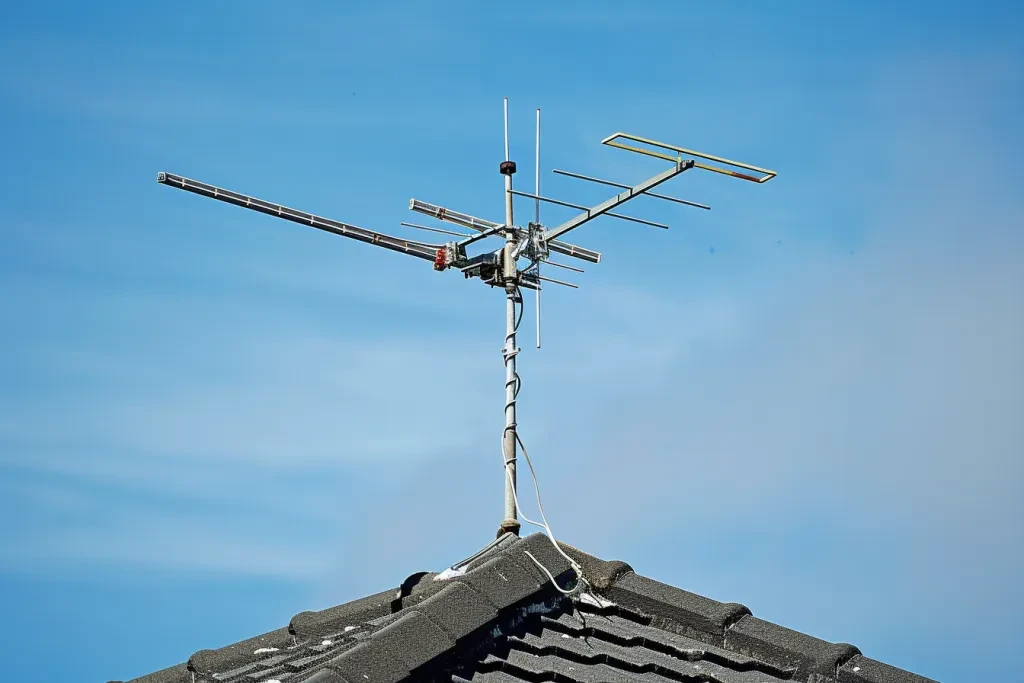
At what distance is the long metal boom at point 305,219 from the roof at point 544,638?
263 cm

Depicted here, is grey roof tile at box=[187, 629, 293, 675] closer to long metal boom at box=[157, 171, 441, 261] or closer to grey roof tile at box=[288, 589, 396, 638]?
grey roof tile at box=[288, 589, 396, 638]

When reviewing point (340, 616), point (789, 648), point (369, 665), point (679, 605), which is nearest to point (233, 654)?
point (340, 616)

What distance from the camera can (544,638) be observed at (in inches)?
235

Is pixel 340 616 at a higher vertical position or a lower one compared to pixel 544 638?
higher

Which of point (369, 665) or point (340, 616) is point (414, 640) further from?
point (340, 616)

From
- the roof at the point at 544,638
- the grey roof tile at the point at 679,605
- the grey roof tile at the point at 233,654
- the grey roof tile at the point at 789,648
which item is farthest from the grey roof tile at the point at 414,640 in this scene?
the grey roof tile at the point at 233,654

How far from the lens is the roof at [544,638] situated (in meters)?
5.45

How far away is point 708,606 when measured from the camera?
6.46 metres

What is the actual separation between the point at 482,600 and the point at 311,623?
188 centimetres

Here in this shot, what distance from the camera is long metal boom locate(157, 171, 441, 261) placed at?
8555 millimetres

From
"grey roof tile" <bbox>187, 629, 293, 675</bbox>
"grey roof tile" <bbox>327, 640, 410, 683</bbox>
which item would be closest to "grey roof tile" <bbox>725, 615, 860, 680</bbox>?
"grey roof tile" <bbox>327, 640, 410, 683</bbox>

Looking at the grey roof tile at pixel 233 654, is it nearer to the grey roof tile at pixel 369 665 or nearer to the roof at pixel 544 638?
the roof at pixel 544 638

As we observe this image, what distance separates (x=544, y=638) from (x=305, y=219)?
3.87 metres

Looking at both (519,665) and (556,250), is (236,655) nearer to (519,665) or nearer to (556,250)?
(519,665)
